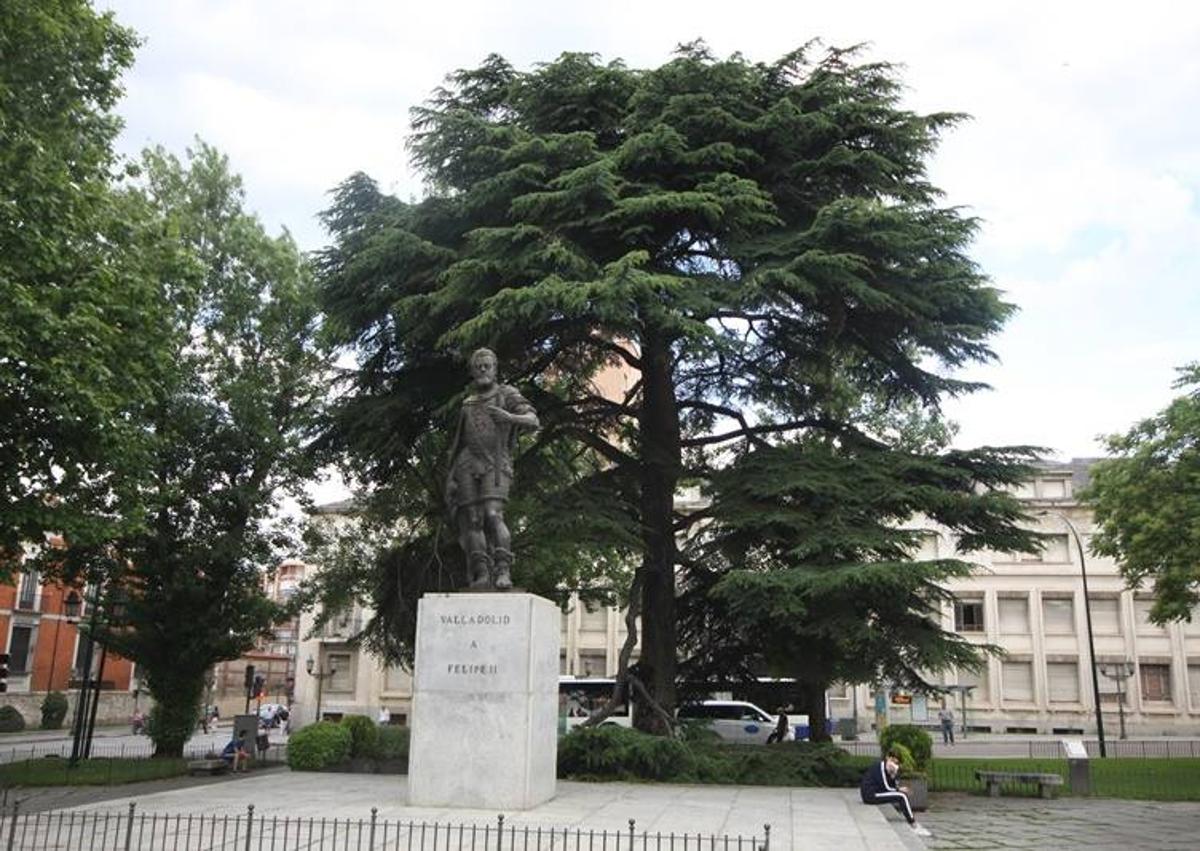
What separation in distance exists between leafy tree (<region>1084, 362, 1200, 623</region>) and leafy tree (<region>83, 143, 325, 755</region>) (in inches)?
896

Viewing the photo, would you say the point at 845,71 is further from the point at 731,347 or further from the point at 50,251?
the point at 50,251

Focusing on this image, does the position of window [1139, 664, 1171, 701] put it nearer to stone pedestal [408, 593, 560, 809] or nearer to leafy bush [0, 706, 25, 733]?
stone pedestal [408, 593, 560, 809]

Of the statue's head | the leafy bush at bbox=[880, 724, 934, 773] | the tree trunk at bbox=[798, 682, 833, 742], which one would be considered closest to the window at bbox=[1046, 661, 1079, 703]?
the tree trunk at bbox=[798, 682, 833, 742]

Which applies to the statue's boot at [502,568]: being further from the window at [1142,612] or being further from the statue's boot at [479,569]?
the window at [1142,612]

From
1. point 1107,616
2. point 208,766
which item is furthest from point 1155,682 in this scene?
point 208,766

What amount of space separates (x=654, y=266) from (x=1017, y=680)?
41.1 meters

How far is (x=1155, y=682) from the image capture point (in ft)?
165

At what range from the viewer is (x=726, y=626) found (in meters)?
21.0

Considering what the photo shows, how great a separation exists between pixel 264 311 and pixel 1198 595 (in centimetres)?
2722

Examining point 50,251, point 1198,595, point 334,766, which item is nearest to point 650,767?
point 334,766

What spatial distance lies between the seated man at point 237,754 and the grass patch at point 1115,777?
14.6 metres

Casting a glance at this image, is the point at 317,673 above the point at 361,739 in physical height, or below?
above

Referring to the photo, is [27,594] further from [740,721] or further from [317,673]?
[740,721]

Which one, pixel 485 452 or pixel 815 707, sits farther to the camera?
pixel 815 707
